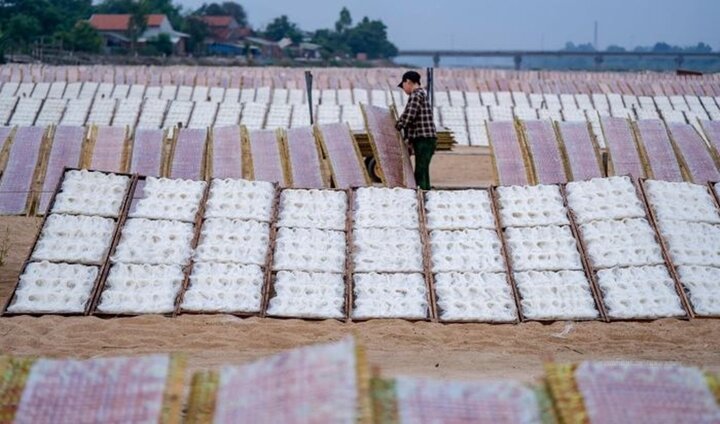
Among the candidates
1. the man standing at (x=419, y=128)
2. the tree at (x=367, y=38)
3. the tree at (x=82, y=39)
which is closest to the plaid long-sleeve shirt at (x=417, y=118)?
the man standing at (x=419, y=128)

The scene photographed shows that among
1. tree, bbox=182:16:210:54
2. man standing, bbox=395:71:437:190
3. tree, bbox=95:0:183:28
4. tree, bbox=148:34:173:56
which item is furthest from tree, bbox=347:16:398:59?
man standing, bbox=395:71:437:190

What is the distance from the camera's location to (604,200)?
7.42m

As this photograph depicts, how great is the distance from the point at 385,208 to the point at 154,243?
6.28 ft

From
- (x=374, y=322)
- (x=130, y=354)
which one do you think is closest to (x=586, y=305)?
(x=374, y=322)

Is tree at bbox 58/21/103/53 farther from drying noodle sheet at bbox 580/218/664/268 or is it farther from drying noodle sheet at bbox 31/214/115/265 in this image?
drying noodle sheet at bbox 580/218/664/268

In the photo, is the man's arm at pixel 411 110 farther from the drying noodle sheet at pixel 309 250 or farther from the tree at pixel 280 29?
the tree at pixel 280 29

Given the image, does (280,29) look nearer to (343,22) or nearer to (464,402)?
(343,22)

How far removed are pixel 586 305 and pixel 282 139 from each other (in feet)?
16.1

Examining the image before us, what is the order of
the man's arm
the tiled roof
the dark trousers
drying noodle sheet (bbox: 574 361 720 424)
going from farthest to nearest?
1. the tiled roof
2. the dark trousers
3. the man's arm
4. drying noodle sheet (bbox: 574 361 720 424)

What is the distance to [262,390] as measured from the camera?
3.16 meters

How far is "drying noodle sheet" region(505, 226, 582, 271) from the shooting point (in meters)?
6.87

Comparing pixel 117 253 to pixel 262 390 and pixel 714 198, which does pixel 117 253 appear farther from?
pixel 714 198

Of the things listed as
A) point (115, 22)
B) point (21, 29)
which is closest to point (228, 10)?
point (115, 22)

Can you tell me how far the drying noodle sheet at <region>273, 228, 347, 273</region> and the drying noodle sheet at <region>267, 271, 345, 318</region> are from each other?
89 mm
